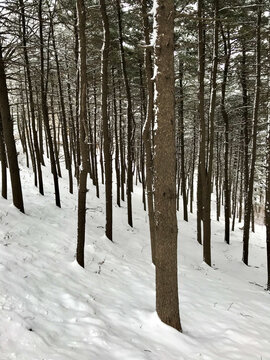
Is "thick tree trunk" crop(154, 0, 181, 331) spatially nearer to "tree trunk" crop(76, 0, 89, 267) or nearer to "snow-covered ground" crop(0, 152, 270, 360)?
"snow-covered ground" crop(0, 152, 270, 360)

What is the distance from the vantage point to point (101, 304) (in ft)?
19.2

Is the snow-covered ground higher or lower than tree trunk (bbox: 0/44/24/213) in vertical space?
lower

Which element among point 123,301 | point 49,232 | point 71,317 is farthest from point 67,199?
point 71,317

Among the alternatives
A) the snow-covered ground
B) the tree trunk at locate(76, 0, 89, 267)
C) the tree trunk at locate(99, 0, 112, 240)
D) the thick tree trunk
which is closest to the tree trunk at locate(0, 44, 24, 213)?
the snow-covered ground

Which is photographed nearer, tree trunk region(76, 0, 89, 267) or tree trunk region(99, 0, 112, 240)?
tree trunk region(76, 0, 89, 267)

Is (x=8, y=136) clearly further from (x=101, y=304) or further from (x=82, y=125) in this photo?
(x=101, y=304)

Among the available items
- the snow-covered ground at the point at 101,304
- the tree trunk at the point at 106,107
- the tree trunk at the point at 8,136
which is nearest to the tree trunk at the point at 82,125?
the snow-covered ground at the point at 101,304

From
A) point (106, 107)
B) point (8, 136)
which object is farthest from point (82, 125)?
point (8, 136)

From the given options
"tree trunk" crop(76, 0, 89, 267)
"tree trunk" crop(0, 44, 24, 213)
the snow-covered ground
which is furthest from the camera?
"tree trunk" crop(0, 44, 24, 213)

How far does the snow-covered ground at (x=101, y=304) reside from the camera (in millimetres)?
4328

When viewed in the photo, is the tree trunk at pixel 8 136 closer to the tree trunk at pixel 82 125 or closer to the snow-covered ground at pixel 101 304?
the snow-covered ground at pixel 101 304

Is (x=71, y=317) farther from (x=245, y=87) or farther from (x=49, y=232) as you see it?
(x=245, y=87)

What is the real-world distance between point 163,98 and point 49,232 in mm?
6087

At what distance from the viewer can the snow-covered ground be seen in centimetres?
433
